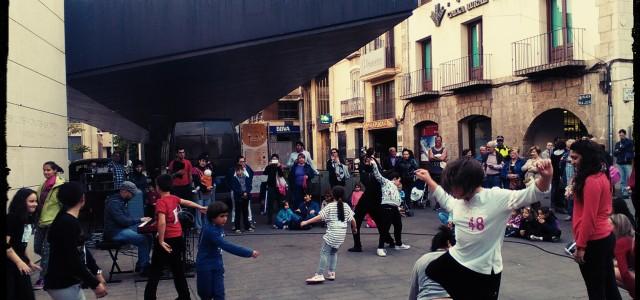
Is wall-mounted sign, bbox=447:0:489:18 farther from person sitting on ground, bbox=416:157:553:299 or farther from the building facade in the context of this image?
person sitting on ground, bbox=416:157:553:299

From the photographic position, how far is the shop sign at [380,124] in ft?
101

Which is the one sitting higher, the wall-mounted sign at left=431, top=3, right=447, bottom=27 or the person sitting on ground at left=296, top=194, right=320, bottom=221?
the wall-mounted sign at left=431, top=3, right=447, bottom=27

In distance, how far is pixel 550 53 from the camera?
1995 cm

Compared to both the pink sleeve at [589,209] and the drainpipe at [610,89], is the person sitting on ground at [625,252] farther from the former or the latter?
the drainpipe at [610,89]

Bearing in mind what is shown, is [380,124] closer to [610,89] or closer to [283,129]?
[610,89]

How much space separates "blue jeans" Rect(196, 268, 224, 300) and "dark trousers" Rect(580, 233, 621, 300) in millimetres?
3326

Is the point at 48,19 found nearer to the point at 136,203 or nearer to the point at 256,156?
the point at 136,203

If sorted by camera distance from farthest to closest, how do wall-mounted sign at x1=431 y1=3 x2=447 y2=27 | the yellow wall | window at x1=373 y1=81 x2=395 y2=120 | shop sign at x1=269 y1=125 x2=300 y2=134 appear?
shop sign at x1=269 y1=125 x2=300 y2=134, window at x1=373 y1=81 x2=395 y2=120, wall-mounted sign at x1=431 y1=3 x2=447 y2=27, the yellow wall

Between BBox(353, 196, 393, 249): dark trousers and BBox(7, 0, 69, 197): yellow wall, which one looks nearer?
BBox(7, 0, 69, 197): yellow wall

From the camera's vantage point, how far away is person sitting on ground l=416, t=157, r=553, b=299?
148 inches

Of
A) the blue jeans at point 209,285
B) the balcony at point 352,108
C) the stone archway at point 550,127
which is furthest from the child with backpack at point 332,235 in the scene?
the balcony at point 352,108

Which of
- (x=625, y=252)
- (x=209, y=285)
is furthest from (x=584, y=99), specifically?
(x=209, y=285)

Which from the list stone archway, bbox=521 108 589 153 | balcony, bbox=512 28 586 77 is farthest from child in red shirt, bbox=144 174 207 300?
stone archway, bbox=521 108 589 153

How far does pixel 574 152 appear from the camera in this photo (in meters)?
4.71
